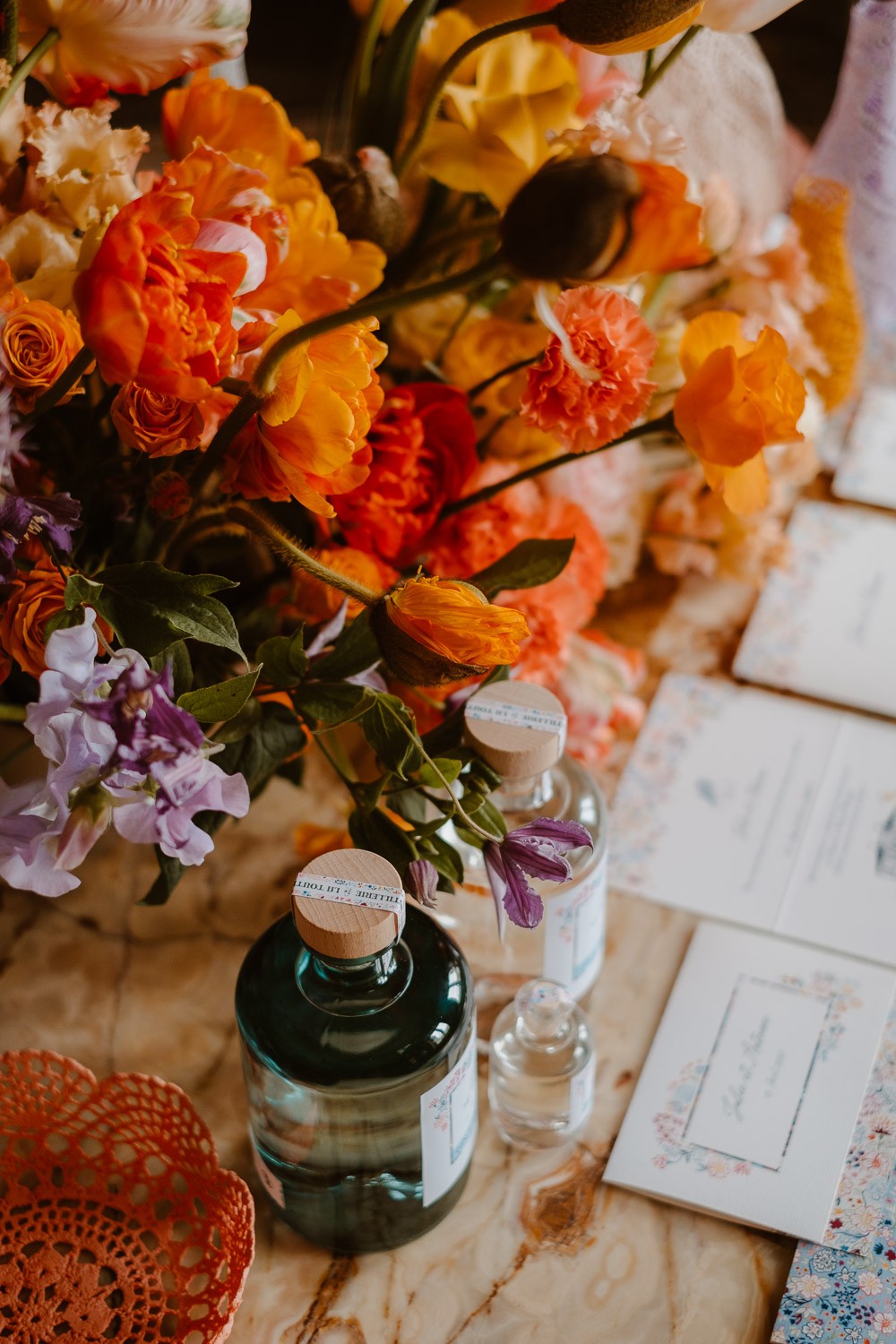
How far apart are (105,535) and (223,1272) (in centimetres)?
36

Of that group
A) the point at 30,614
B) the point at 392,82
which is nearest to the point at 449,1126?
the point at 30,614

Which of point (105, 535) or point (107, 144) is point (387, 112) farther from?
point (105, 535)

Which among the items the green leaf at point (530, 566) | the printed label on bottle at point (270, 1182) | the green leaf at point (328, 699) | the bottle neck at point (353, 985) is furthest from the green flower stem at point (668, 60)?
the printed label on bottle at point (270, 1182)

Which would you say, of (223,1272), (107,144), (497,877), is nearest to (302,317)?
(107,144)

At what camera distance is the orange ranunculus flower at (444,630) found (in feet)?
1.62

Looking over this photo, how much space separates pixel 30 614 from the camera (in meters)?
0.53

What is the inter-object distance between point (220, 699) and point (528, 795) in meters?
0.22

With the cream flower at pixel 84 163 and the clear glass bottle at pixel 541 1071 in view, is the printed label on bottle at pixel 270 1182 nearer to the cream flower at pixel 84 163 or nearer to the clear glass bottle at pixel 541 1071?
the clear glass bottle at pixel 541 1071

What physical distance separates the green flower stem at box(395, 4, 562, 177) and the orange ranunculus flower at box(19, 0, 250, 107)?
0.10 metres

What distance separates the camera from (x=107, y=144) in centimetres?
61

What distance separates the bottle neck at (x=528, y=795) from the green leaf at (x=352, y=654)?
3.9 inches

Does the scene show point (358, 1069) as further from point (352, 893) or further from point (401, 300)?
point (401, 300)

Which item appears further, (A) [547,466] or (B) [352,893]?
(A) [547,466]

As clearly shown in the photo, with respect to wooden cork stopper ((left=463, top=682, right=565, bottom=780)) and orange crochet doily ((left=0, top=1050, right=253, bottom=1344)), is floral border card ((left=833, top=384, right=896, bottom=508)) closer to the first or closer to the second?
wooden cork stopper ((left=463, top=682, right=565, bottom=780))
